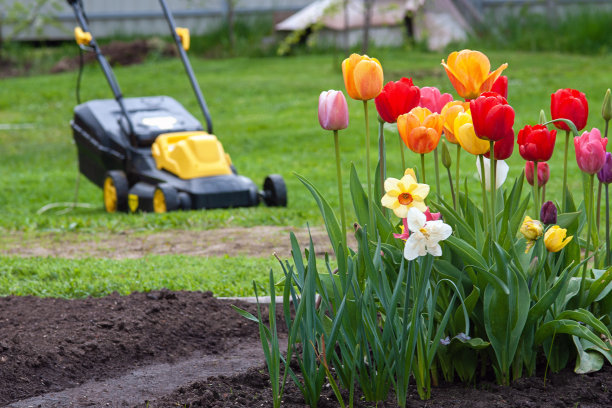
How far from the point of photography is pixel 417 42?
47.7 feet

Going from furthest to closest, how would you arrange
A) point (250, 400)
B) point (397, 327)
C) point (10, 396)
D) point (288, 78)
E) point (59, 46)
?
point (59, 46)
point (288, 78)
point (10, 396)
point (250, 400)
point (397, 327)

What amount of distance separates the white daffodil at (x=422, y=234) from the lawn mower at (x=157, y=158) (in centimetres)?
416

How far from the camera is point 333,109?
81.7 inches

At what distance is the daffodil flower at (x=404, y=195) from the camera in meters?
1.94

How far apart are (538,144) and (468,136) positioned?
8.5 inches

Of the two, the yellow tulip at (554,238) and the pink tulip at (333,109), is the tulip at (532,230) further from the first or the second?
the pink tulip at (333,109)

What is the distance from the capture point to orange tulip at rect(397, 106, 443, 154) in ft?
6.95

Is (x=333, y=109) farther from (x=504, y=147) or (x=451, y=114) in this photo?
(x=504, y=147)

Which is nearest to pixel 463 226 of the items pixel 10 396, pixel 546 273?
pixel 546 273

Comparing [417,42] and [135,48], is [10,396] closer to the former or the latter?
[417,42]

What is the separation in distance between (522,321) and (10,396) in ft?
5.00

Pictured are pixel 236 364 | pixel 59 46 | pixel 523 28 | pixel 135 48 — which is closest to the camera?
pixel 236 364

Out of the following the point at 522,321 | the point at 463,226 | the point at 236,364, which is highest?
the point at 463,226

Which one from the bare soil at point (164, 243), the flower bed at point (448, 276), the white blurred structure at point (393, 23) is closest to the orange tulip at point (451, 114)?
the flower bed at point (448, 276)
